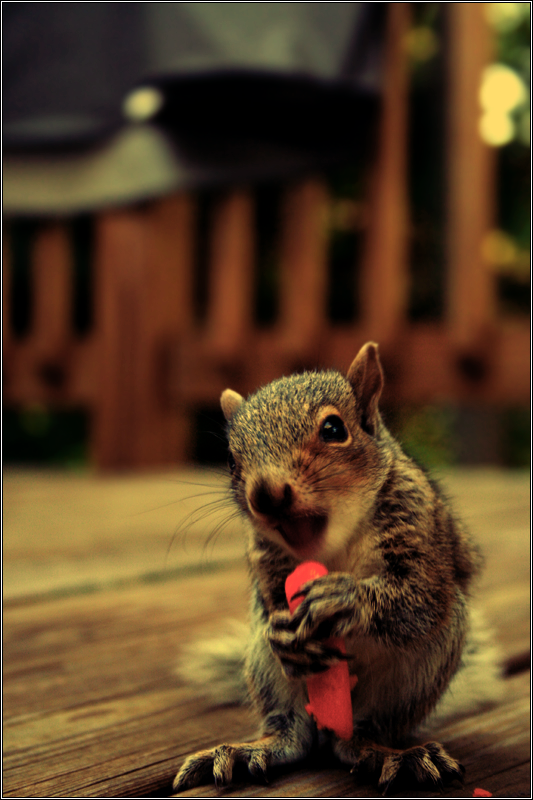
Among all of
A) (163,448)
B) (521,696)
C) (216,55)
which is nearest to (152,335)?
(163,448)

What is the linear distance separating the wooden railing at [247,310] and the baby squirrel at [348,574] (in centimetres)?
148

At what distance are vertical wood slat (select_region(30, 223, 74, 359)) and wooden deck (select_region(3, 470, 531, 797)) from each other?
3.26 ft

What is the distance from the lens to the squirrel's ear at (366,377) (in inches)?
27.7

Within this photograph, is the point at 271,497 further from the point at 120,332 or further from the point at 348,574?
the point at 120,332

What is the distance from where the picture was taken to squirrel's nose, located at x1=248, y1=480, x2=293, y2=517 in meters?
0.59

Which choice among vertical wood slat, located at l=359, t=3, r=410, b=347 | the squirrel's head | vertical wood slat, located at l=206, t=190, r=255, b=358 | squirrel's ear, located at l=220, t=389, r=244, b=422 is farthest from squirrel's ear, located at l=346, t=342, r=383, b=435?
vertical wood slat, located at l=206, t=190, r=255, b=358

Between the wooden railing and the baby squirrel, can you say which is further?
the wooden railing

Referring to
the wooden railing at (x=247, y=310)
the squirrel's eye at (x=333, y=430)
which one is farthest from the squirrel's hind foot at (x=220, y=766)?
the wooden railing at (x=247, y=310)

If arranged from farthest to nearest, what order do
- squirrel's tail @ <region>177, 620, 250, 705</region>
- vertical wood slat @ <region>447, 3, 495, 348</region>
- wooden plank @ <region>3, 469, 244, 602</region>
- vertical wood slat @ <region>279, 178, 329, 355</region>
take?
1. vertical wood slat @ <region>279, 178, 329, 355</region>
2. vertical wood slat @ <region>447, 3, 495, 348</region>
3. wooden plank @ <region>3, 469, 244, 602</region>
4. squirrel's tail @ <region>177, 620, 250, 705</region>

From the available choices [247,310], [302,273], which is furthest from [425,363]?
[247,310]

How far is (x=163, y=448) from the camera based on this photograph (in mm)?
2736

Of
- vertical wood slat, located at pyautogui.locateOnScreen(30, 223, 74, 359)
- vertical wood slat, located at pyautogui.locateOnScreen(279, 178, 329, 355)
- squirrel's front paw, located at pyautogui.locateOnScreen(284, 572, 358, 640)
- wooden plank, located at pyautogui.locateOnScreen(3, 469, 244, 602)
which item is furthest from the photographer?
vertical wood slat, located at pyautogui.locateOnScreen(30, 223, 74, 359)

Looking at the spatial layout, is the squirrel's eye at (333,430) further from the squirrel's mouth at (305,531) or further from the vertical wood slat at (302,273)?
the vertical wood slat at (302,273)

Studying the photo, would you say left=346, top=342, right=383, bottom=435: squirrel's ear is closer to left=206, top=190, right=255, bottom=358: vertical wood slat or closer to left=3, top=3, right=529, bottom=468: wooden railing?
left=3, top=3, right=529, bottom=468: wooden railing
